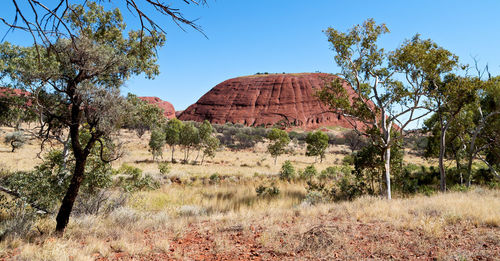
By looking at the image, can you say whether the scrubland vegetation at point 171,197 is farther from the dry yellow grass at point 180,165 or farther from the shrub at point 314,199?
the dry yellow grass at point 180,165

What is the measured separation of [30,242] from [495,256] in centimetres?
873

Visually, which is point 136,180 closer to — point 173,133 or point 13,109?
point 13,109

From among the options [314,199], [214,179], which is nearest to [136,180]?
[214,179]

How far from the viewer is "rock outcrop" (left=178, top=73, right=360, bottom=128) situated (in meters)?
112

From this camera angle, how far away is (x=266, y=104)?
399 feet

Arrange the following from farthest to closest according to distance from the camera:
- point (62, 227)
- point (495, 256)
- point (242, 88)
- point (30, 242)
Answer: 1. point (242, 88)
2. point (62, 227)
3. point (30, 242)
4. point (495, 256)

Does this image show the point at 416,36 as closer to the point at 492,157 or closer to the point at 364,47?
the point at 364,47

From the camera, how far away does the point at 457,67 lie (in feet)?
35.3

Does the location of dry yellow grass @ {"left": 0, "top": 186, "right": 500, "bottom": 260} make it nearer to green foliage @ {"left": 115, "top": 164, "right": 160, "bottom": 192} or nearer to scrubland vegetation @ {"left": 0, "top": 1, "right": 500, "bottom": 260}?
scrubland vegetation @ {"left": 0, "top": 1, "right": 500, "bottom": 260}

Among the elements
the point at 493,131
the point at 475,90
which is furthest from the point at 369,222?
the point at 493,131

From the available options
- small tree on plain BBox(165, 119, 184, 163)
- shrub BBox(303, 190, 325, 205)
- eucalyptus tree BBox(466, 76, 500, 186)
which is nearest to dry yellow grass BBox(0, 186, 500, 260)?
shrub BBox(303, 190, 325, 205)

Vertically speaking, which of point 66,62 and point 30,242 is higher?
point 66,62

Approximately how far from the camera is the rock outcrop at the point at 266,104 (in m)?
112

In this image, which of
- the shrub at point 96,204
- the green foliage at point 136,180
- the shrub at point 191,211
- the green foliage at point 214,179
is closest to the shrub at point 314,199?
the shrub at point 191,211
